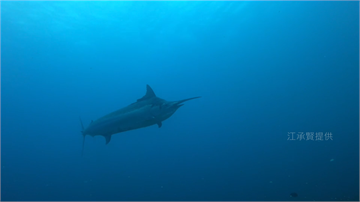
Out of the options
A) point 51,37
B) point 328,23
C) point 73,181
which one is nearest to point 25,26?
point 51,37

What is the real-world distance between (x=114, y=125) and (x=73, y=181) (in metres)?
13.2

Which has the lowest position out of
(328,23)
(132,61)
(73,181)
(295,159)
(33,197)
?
(33,197)

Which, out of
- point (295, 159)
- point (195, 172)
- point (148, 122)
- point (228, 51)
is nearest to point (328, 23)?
point (228, 51)

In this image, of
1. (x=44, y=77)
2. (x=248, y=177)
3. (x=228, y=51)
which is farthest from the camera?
(x=44, y=77)

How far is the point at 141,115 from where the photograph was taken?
6.59 m

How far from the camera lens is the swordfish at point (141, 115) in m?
6.35

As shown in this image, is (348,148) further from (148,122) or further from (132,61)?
(132,61)

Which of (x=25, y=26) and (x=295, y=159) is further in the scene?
(x=25, y=26)

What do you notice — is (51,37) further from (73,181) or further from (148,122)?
(148,122)

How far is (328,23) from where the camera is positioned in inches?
1131

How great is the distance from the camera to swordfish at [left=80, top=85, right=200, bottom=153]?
635cm

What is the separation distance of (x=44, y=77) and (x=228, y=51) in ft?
103

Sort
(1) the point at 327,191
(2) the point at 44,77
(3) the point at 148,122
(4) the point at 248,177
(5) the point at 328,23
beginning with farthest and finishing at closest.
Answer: (2) the point at 44,77, (5) the point at 328,23, (4) the point at 248,177, (1) the point at 327,191, (3) the point at 148,122

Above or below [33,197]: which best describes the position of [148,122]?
above
